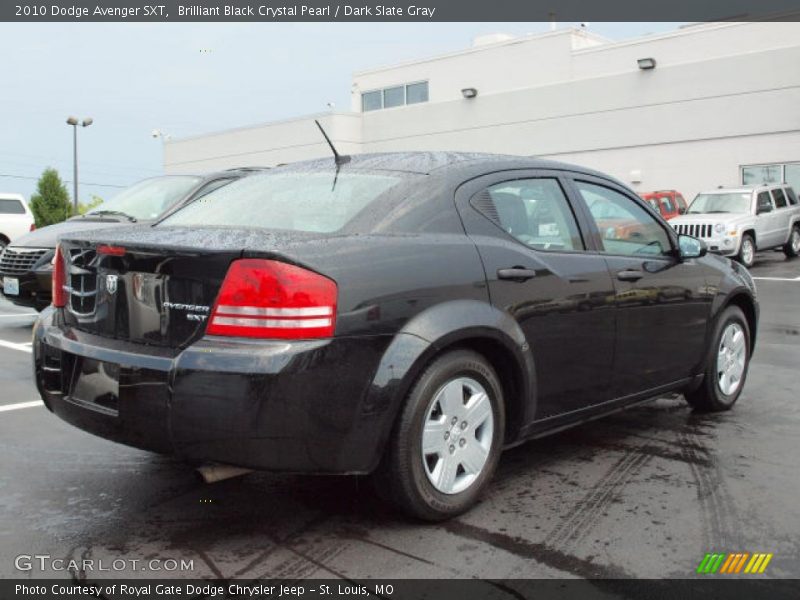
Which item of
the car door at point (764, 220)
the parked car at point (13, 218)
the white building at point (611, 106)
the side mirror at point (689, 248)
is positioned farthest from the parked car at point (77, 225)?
the white building at point (611, 106)

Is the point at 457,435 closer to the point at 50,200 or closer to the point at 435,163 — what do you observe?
the point at 435,163

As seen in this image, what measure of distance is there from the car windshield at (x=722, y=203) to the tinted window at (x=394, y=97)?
2158 centimetres

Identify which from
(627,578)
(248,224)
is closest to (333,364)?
(248,224)

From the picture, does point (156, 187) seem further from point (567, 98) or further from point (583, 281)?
point (567, 98)

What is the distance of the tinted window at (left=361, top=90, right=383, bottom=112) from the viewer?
39506mm

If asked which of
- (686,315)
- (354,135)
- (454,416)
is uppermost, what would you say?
(354,135)

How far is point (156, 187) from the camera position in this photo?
30.5 feet

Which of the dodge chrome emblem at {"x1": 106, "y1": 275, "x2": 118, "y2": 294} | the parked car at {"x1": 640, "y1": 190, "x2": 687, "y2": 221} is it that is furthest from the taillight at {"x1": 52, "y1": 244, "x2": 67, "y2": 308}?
the parked car at {"x1": 640, "y1": 190, "x2": 687, "y2": 221}

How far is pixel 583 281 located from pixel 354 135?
35.0 metres

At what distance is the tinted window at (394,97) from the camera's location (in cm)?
3844

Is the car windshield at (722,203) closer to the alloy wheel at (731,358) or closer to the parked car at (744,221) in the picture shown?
the parked car at (744,221)

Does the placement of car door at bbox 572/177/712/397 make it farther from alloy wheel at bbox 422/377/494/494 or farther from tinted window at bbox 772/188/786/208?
tinted window at bbox 772/188/786/208

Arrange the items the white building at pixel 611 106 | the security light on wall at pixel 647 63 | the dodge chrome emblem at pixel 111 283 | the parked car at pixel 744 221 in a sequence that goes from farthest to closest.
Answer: the security light on wall at pixel 647 63
the white building at pixel 611 106
the parked car at pixel 744 221
the dodge chrome emblem at pixel 111 283

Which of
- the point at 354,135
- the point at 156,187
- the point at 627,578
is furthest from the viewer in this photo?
the point at 354,135
